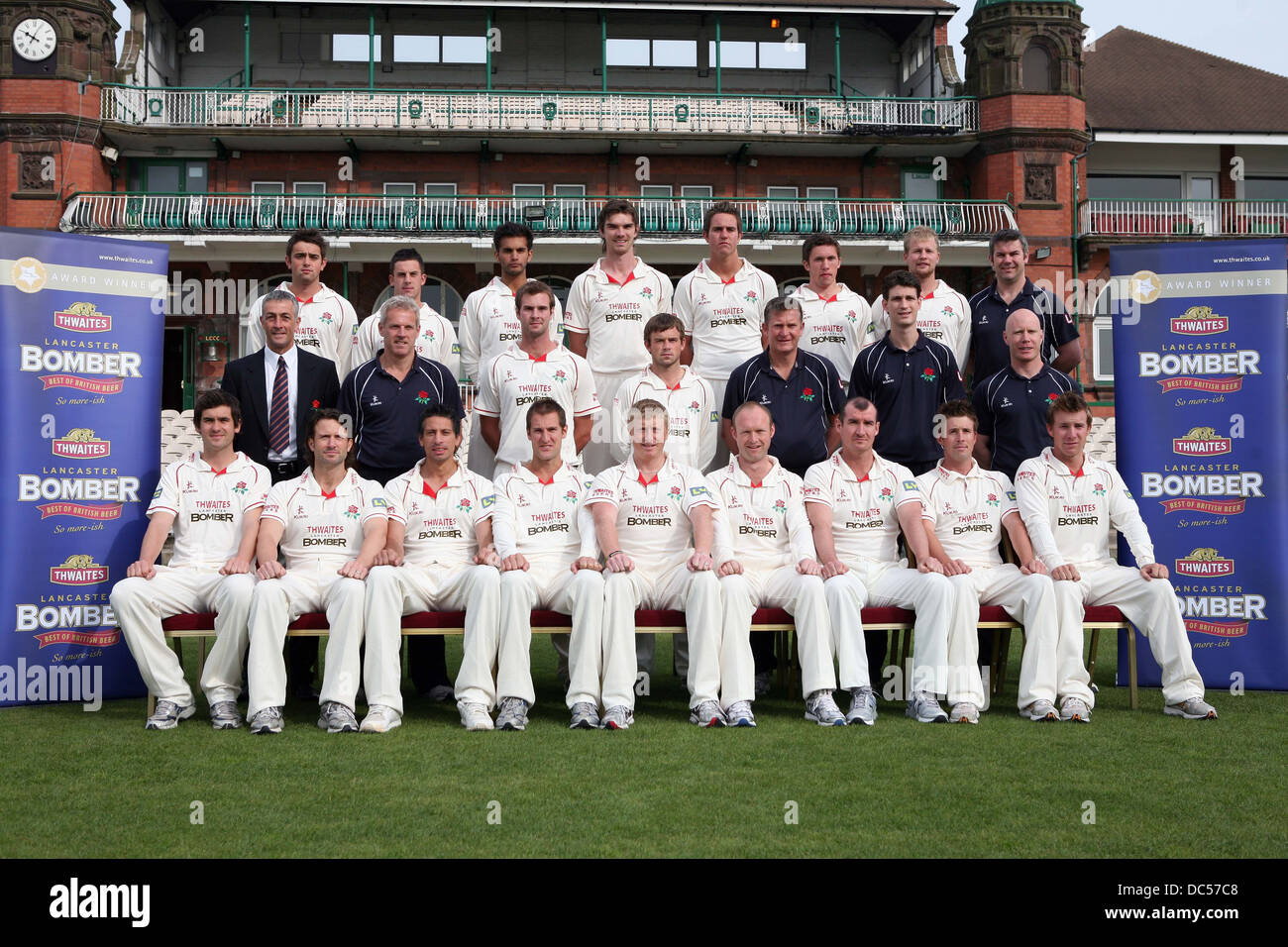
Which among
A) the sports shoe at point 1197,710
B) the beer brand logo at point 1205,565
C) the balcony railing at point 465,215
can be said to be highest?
the balcony railing at point 465,215

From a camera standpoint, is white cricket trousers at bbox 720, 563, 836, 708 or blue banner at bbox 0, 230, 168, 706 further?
blue banner at bbox 0, 230, 168, 706

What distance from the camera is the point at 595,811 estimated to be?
14.4 feet

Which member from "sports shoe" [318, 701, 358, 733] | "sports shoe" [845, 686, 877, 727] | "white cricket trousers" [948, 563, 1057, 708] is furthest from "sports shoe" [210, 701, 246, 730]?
"white cricket trousers" [948, 563, 1057, 708]

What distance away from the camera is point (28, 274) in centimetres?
689

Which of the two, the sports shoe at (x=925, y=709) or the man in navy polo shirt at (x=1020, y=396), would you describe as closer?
the sports shoe at (x=925, y=709)

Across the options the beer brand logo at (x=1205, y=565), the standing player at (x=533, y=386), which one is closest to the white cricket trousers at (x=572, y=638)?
the standing player at (x=533, y=386)

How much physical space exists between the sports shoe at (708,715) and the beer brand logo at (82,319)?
4.18 metres

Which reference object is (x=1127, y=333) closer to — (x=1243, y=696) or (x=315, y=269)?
(x=1243, y=696)

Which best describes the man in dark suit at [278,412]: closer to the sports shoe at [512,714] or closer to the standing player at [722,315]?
the sports shoe at [512,714]

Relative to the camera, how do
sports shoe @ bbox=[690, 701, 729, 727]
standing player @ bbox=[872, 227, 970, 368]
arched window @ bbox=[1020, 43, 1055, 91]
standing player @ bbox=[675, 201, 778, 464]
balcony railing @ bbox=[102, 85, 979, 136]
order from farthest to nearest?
arched window @ bbox=[1020, 43, 1055, 91] < balcony railing @ bbox=[102, 85, 979, 136] < standing player @ bbox=[675, 201, 778, 464] < standing player @ bbox=[872, 227, 970, 368] < sports shoe @ bbox=[690, 701, 729, 727]

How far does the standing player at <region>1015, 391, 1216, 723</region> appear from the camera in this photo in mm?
6379

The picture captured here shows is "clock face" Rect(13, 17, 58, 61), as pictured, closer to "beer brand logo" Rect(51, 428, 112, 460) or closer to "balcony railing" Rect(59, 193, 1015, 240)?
"balcony railing" Rect(59, 193, 1015, 240)

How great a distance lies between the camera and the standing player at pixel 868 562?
6188 mm

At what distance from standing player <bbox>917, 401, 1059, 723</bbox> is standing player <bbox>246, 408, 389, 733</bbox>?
313 centimetres
